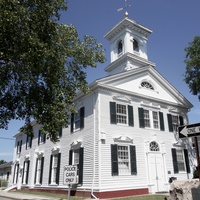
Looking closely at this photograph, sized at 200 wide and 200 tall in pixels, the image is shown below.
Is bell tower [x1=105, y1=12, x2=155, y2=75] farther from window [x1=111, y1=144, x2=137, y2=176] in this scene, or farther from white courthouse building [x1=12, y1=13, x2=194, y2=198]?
window [x1=111, y1=144, x2=137, y2=176]

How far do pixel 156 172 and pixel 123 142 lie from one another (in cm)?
373

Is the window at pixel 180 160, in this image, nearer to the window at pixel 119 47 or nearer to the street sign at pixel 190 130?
the window at pixel 119 47

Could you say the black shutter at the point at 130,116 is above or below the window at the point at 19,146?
above

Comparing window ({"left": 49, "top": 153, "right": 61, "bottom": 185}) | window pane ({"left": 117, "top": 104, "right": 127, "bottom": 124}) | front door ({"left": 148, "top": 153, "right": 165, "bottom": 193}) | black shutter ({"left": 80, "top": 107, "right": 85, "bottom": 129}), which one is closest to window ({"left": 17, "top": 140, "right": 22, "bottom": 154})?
window ({"left": 49, "top": 153, "right": 61, "bottom": 185})

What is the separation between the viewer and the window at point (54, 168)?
62.6ft

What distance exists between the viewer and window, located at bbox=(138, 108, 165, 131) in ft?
60.2

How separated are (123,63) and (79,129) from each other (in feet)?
32.9

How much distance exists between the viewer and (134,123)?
58.3 feet

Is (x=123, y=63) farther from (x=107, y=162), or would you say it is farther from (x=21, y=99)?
(x=21, y=99)

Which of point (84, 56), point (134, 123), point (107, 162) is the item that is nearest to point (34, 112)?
point (84, 56)

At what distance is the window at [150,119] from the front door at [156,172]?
241 cm

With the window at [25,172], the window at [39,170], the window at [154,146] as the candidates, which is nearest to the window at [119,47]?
the window at [154,146]

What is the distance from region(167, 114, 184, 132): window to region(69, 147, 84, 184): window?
8.55m

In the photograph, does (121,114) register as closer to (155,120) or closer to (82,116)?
(82,116)
